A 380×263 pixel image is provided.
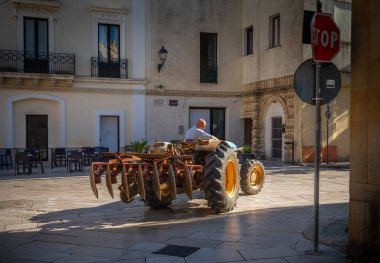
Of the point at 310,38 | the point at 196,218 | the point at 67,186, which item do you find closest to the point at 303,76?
the point at 310,38

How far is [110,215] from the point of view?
26.8ft

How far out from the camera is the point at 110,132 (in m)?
19.9

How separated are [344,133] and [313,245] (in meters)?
13.7

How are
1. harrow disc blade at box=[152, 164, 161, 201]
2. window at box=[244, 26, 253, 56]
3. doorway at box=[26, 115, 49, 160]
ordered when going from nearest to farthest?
harrow disc blade at box=[152, 164, 161, 201], doorway at box=[26, 115, 49, 160], window at box=[244, 26, 253, 56]

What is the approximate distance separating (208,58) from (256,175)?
1171 cm

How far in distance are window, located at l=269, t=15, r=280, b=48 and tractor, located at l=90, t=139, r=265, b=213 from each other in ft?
38.5

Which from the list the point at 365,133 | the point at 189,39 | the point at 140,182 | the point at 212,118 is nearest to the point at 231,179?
the point at 140,182

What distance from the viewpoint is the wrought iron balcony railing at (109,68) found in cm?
1918

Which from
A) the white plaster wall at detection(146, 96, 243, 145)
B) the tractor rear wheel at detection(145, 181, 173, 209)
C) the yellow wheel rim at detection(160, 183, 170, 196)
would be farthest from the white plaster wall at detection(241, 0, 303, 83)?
the yellow wheel rim at detection(160, 183, 170, 196)

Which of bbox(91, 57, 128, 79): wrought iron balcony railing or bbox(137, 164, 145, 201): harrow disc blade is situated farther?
bbox(91, 57, 128, 79): wrought iron balcony railing

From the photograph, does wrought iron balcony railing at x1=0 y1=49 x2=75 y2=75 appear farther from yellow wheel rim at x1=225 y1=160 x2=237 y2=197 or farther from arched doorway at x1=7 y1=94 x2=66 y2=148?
yellow wheel rim at x1=225 y1=160 x2=237 y2=197

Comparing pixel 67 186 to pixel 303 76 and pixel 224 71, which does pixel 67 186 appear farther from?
pixel 224 71

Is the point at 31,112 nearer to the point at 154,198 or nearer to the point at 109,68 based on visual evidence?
the point at 109,68

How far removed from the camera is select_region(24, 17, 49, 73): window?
18328 millimetres
